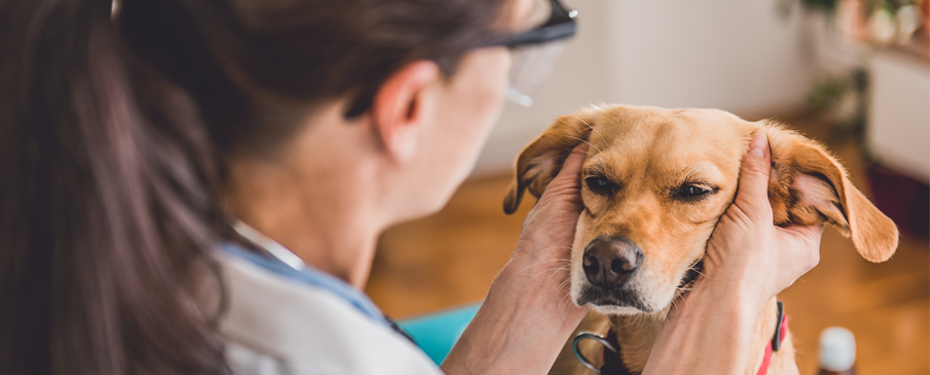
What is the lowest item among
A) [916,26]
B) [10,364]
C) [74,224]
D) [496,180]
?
[496,180]

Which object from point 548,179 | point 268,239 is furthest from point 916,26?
point 268,239

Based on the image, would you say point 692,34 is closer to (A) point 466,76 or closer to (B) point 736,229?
(B) point 736,229

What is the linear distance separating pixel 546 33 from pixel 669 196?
0.41 metres

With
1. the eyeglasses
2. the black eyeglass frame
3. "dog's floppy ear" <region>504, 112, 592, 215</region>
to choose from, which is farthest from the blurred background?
the black eyeglass frame

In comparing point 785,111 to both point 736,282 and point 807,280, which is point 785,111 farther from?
point 736,282

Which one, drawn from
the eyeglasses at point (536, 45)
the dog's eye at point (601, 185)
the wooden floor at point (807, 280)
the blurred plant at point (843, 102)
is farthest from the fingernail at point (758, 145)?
the blurred plant at point (843, 102)

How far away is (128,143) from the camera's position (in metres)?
0.54

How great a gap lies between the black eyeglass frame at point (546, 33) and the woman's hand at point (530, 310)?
0.34 metres

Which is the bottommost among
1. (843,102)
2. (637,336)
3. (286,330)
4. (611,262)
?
(843,102)

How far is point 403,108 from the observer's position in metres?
0.62

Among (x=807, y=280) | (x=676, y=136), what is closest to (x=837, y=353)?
(x=676, y=136)

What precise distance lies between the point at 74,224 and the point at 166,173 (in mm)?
75

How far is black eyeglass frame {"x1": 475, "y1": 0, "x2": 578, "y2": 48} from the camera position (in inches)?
23.7

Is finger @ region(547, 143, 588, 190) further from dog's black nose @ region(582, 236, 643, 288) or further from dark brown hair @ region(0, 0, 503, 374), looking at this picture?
dark brown hair @ region(0, 0, 503, 374)
